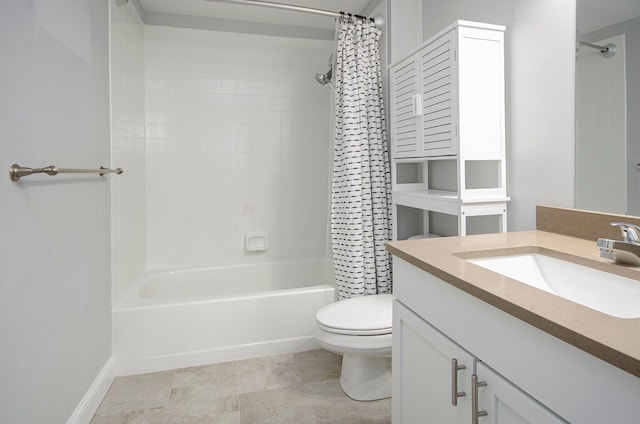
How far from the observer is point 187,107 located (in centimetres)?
279

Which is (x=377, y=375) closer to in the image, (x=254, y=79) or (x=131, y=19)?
(x=254, y=79)

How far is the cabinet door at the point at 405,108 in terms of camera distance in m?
1.91

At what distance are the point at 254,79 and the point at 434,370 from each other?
2576 mm

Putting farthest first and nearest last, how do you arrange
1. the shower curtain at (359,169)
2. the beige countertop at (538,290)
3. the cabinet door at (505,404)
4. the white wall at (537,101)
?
the shower curtain at (359,169), the white wall at (537,101), the cabinet door at (505,404), the beige countertop at (538,290)

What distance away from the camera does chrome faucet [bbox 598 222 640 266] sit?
93 cm

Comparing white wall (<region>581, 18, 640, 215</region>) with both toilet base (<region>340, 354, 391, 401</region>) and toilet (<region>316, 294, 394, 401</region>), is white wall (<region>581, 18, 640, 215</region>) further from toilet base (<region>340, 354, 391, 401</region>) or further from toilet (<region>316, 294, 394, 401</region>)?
toilet base (<region>340, 354, 391, 401</region>)

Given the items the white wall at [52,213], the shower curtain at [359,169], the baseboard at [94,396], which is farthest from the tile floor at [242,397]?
the shower curtain at [359,169]

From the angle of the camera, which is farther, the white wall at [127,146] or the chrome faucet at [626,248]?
the white wall at [127,146]

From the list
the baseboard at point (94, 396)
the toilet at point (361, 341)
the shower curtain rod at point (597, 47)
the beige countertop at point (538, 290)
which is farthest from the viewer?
the toilet at point (361, 341)

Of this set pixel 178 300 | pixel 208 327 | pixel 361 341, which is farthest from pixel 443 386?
pixel 178 300

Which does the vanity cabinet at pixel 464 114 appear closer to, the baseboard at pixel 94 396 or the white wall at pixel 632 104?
the white wall at pixel 632 104

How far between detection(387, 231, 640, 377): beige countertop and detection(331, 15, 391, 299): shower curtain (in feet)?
3.07

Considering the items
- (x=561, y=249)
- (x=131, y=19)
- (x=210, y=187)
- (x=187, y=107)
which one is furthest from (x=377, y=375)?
(x=131, y=19)

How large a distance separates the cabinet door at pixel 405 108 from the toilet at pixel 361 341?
851mm
